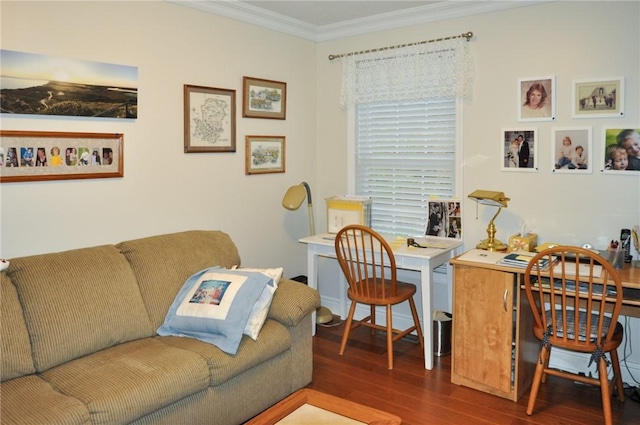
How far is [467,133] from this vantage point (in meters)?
3.83

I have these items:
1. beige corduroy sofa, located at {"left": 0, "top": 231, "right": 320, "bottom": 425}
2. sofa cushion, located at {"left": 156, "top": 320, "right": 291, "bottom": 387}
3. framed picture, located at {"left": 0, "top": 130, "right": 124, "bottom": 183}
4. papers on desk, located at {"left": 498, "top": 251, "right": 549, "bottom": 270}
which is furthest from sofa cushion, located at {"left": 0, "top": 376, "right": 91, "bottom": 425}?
papers on desk, located at {"left": 498, "top": 251, "right": 549, "bottom": 270}

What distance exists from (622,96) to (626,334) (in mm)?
1439

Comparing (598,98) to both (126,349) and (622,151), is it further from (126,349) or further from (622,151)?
(126,349)

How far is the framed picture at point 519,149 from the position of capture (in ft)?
11.6

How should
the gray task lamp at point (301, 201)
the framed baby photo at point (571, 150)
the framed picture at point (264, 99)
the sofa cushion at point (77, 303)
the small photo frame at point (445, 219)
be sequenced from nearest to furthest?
the sofa cushion at point (77, 303) → the framed baby photo at point (571, 150) → the small photo frame at point (445, 219) → the framed picture at point (264, 99) → the gray task lamp at point (301, 201)

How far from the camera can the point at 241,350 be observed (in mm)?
2725

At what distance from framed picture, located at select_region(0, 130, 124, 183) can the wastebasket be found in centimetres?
228

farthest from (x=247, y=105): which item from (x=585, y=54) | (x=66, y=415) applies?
(x=66, y=415)

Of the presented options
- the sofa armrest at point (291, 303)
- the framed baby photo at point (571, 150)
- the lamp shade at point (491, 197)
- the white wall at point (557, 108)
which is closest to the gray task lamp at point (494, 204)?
the lamp shade at point (491, 197)

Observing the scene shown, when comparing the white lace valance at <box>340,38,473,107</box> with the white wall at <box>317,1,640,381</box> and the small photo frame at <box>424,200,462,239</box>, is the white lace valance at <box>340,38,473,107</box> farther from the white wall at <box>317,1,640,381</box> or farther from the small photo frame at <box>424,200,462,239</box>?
the small photo frame at <box>424,200,462,239</box>

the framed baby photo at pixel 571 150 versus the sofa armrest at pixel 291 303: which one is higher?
the framed baby photo at pixel 571 150

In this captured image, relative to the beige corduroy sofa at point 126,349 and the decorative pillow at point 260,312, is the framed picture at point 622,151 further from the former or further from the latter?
the decorative pillow at point 260,312

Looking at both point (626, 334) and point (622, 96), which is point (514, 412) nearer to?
point (626, 334)

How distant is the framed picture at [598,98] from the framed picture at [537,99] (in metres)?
0.13
